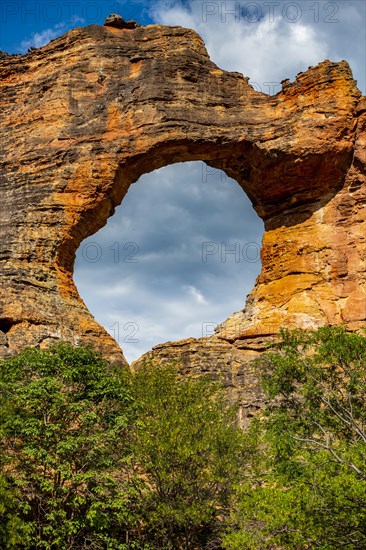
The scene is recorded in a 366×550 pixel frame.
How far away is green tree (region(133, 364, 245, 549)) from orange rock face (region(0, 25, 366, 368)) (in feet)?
24.5

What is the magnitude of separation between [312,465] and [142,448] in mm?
6410

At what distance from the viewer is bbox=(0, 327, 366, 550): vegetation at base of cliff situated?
16.7m

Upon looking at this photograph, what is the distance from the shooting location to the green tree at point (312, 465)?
42.7ft

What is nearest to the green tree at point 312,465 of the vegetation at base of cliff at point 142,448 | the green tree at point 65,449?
the vegetation at base of cliff at point 142,448

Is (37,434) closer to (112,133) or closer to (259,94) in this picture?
(112,133)

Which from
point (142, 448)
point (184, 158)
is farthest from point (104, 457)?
point (184, 158)

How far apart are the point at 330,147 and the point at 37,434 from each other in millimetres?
20202

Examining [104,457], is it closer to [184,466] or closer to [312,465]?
[184,466]

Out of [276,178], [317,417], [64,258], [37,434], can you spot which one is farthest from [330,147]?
[37,434]

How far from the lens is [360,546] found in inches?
507

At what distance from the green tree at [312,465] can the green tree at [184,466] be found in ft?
3.56

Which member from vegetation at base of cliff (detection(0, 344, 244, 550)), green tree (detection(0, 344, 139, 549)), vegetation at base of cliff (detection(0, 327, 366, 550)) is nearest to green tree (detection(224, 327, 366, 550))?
vegetation at base of cliff (detection(0, 327, 366, 550))

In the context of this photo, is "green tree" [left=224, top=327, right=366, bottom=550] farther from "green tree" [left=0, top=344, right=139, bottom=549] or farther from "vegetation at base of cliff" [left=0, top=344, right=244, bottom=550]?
"green tree" [left=0, top=344, right=139, bottom=549]

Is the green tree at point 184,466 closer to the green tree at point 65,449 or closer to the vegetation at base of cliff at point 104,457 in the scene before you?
the vegetation at base of cliff at point 104,457
